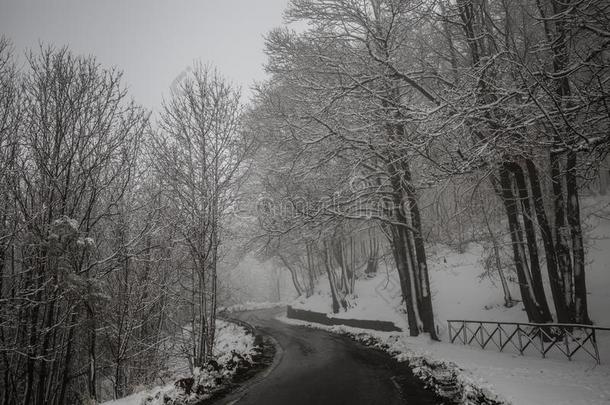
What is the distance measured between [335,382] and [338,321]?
1598 centimetres

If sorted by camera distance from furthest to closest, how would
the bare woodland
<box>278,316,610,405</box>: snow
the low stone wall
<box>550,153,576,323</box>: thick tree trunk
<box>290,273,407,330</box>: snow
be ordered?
1. <box>290,273,407,330</box>: snow
2. the low stone wall
3. <box>550,153,576,323</box>: thick tree trunk
4. the bare woodland
5. <box>278,316,610,405</box>: snow

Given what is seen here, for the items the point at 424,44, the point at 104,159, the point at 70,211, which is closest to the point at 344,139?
the point at 424,44

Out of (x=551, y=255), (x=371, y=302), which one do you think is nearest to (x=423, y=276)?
(x=551, y=255)

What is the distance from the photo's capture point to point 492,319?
51.8ft

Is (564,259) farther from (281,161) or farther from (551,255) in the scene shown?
(281,161)

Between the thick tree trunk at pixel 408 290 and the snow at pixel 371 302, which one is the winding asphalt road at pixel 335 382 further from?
the snow at pixel 371 302

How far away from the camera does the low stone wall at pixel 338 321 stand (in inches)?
731

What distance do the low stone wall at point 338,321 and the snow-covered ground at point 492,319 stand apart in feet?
1.58

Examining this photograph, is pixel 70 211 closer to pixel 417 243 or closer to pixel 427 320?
pixel 417 243

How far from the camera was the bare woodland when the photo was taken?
7965 mm

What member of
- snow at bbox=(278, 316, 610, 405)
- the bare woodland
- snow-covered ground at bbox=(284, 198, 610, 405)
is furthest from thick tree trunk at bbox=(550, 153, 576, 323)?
snow at bbox=(278, 316, 610, 405)

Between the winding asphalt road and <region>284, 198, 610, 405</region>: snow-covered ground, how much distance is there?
1203 mm

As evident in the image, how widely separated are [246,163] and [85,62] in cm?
634

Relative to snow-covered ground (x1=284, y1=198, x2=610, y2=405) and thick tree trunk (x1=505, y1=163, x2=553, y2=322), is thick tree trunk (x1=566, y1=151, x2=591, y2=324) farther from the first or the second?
thick tree trunk (x1=505, y1=163, x2=553, y2=322)
